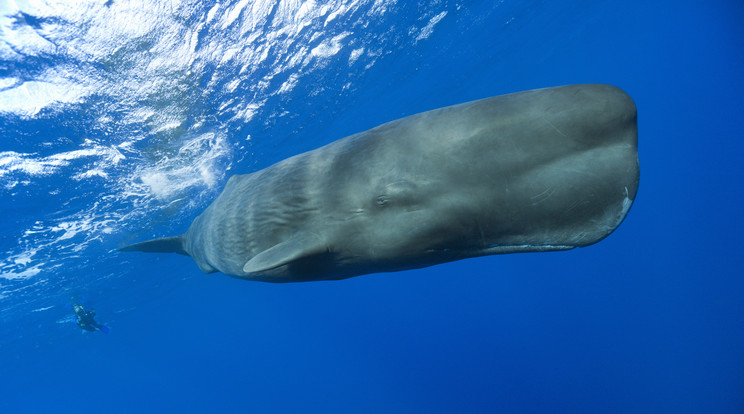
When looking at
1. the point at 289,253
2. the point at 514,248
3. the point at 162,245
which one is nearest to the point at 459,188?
the point at 514,248

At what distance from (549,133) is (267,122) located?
14831 mm

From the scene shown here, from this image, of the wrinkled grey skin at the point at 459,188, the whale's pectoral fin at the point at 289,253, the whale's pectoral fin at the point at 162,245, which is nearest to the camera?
the wrinkled grey skin at the point at 459,188

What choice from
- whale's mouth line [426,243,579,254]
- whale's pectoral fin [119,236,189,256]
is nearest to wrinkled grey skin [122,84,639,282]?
whale's mouth line [426,243,579,254]

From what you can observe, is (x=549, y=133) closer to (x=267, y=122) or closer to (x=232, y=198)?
(x=232, y=198)

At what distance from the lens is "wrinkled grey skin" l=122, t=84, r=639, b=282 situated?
1.89 m

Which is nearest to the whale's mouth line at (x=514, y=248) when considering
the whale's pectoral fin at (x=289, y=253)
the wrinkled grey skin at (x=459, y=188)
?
the wrinkled grey skin at (x=459, y=188)

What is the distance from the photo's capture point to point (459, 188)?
2264 millimetres

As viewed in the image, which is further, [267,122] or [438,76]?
[438,76]

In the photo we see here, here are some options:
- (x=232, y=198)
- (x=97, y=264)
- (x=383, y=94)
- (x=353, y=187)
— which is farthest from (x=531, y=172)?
(x=97, y=264)

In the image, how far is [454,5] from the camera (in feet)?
54.1

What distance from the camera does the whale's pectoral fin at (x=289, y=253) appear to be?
2744 mm

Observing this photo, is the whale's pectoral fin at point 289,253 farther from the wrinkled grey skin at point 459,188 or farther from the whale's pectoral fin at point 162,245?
the whale's pectoral fin at point 162,245

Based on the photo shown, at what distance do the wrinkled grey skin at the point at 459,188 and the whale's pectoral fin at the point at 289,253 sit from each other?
1cm

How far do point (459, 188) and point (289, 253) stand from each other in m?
1.42
